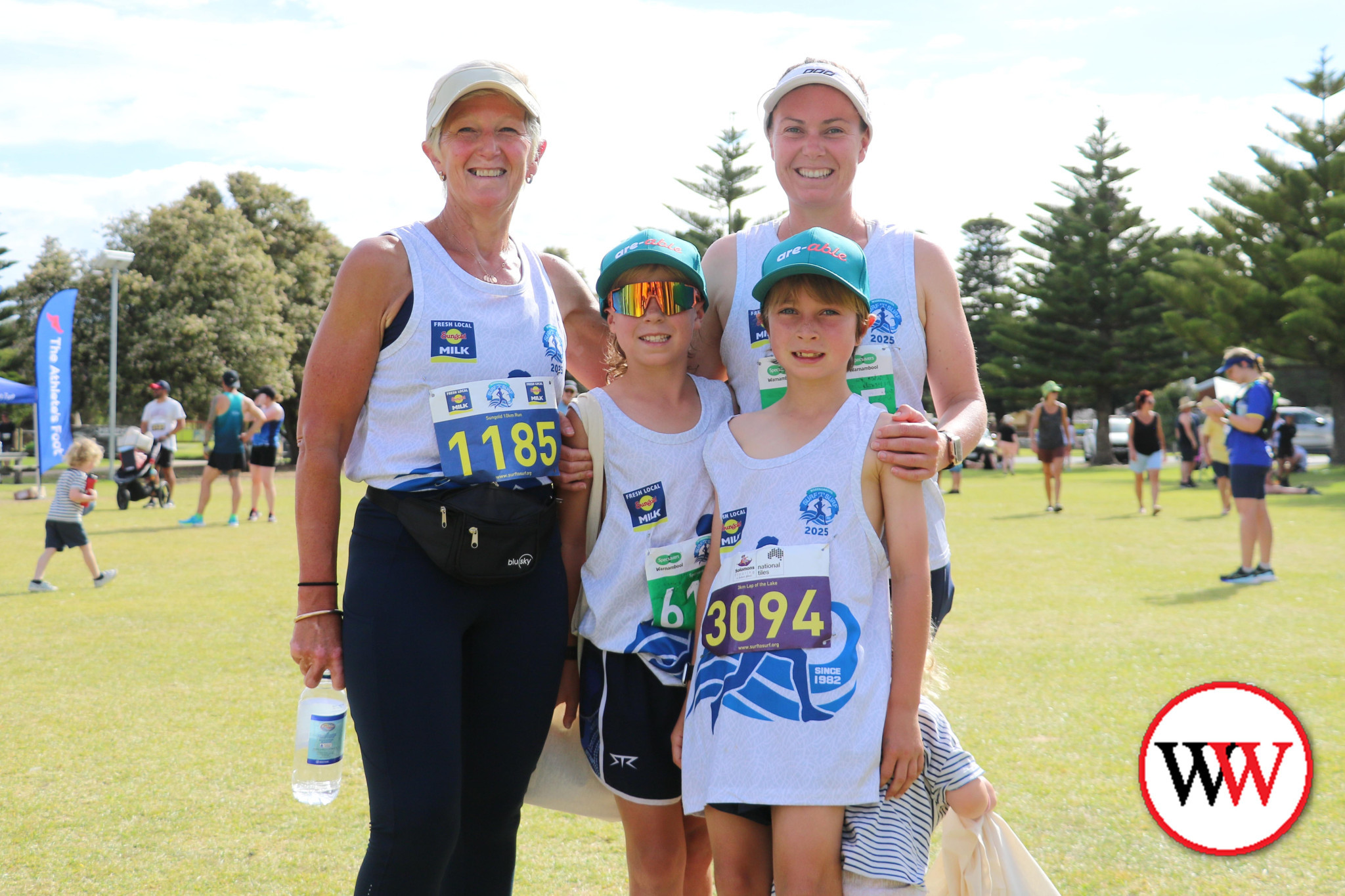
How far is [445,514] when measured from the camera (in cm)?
229

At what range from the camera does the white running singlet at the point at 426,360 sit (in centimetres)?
235

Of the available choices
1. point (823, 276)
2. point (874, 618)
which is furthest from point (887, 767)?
point (823, 276)

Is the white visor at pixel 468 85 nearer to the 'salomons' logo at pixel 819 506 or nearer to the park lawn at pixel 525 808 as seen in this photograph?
the 'salomons' logo at pixel 819 506

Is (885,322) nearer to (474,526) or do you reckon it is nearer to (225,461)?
(474,526)

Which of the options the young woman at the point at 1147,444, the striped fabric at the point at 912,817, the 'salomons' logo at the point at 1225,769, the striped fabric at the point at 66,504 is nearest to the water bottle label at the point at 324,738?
the striped fabric at the point at 912,817

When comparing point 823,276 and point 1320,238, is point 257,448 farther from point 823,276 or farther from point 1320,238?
point 1320,238

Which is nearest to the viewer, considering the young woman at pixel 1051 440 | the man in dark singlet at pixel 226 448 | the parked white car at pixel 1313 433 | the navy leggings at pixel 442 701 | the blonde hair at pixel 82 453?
the navy leggings at pixel 442 701

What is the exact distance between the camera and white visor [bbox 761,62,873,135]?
257 cm

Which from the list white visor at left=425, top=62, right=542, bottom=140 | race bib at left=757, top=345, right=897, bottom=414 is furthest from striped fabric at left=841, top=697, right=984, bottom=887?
white visor at left=425, top=62, right=542, bottom=140

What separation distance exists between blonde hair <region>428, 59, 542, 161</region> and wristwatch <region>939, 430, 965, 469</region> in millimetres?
1210

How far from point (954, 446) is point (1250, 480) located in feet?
25.3

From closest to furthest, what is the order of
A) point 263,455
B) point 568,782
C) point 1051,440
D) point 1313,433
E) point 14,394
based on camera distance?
1. point 568,782
2. point 263,455
3. point 1051,440
4. point 14,394
5. point 1313,433

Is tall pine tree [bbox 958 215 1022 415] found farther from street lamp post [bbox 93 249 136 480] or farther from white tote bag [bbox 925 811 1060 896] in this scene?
white tote bag [bbox 925 811 1060 896]

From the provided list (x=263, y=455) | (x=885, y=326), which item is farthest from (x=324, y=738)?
(x=263, y=455)
